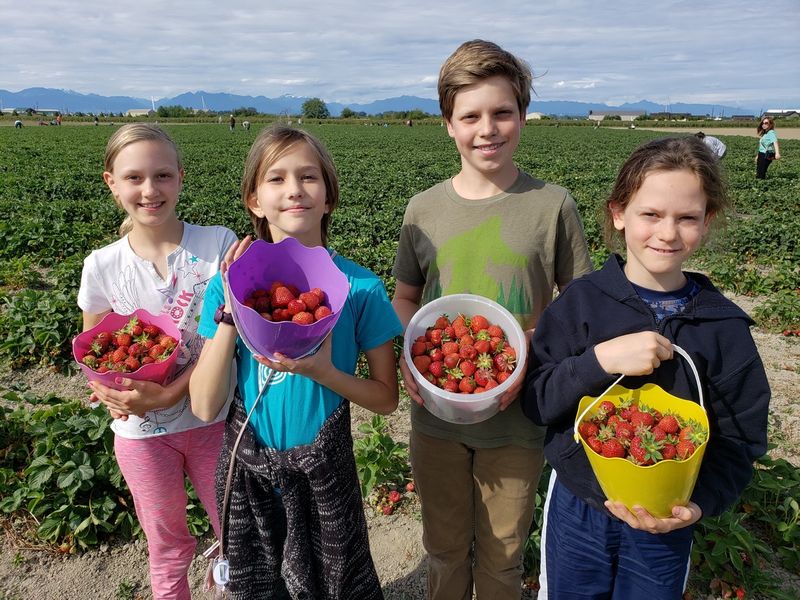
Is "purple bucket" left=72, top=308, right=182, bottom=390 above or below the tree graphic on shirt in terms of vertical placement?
below

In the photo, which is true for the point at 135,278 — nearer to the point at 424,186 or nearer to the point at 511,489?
the point at 511,489

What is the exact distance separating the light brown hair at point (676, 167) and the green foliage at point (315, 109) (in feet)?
372

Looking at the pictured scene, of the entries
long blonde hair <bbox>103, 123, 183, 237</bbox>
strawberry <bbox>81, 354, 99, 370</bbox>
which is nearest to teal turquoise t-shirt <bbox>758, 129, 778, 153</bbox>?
long blonde hair <bbox>103, 123, 183, 237</bbox>

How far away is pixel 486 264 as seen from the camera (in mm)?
2045

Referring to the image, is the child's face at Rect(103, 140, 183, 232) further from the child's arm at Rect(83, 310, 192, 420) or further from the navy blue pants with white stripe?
the navy blue pants with white stripe

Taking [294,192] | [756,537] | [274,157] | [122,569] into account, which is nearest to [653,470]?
[294,192]

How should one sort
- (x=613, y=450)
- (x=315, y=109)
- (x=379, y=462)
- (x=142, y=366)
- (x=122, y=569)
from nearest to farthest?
(x=613, y=450) → (x=142, y=366) → (x=122, y=569) → (x=379, y=462) → (x=315, y=109)

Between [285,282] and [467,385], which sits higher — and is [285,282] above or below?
above

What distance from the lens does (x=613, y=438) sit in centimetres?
152

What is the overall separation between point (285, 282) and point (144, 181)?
787mm

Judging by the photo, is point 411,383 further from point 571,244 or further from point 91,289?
point 91,289

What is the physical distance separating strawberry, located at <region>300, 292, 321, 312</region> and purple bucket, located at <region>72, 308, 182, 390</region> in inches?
27.4

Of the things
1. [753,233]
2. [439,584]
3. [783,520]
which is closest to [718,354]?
[439,584]

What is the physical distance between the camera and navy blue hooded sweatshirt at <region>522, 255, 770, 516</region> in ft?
5.21
